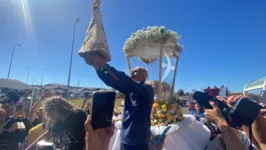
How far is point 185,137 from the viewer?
3775mm

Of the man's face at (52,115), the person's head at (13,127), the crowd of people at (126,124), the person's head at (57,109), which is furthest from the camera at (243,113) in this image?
the person's head at (13,127)

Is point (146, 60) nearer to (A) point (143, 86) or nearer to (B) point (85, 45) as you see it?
(A) point (143, 86)

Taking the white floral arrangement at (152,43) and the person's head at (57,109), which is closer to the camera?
the person's head at (57,109)

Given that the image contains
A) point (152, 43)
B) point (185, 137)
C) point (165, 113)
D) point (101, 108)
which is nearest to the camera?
point (101, 108)

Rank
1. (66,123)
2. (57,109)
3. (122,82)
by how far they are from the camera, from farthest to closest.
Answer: (57,109), (66,123), (122,82)

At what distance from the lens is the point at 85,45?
1.52m

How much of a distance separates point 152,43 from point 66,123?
10.2 feet

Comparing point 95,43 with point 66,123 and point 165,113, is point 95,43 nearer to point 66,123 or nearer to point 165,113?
point 66,123

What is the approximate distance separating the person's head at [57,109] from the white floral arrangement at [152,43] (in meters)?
2.72

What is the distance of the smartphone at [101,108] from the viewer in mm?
1085

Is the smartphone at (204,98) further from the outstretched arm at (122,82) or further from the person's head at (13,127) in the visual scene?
the person's head at (13,127)

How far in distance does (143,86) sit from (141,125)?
55 centimetres

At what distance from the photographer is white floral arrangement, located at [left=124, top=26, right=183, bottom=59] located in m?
4.72

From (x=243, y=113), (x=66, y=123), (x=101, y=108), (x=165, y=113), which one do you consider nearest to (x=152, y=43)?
(x=165, y=113)
